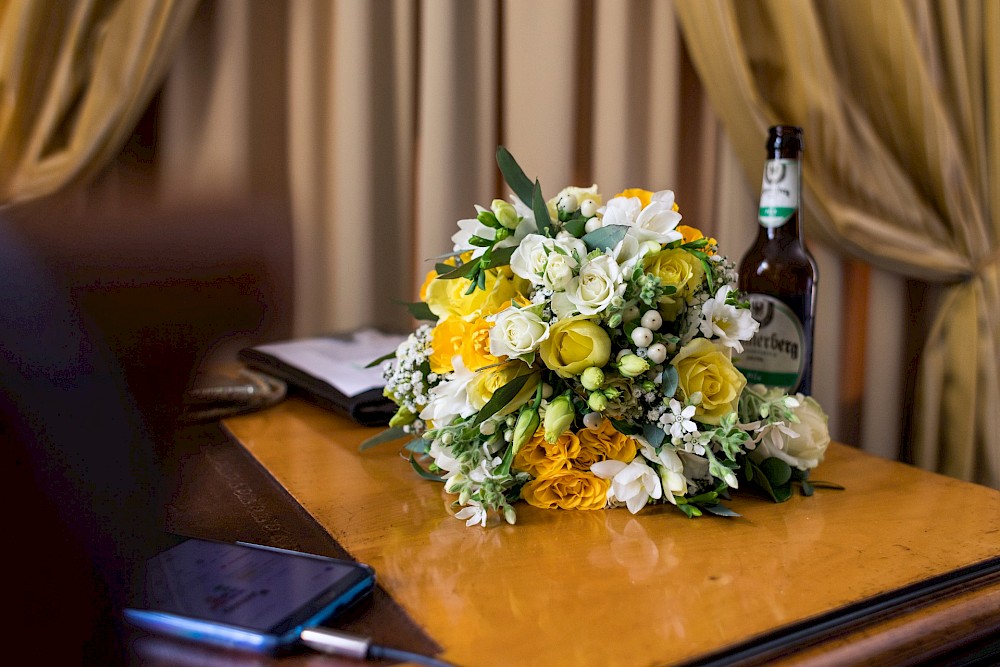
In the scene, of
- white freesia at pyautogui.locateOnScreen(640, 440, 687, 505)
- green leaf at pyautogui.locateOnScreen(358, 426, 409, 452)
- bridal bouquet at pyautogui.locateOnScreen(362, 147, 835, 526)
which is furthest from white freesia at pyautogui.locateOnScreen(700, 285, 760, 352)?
green leaf at pyautogui.locateOnScreen(358, 426, 409, 452)

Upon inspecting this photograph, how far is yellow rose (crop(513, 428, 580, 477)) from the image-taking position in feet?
1.96

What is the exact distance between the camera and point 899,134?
1.26 m

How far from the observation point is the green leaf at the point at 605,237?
58 cm

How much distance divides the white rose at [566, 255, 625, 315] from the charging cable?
0.93 feet

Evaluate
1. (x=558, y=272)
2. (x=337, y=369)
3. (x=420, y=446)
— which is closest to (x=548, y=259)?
(x=558, y=272)

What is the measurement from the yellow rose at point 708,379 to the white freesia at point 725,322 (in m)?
0.01

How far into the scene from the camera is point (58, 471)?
0.35 meters

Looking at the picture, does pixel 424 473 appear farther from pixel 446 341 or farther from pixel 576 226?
pixel 576 226

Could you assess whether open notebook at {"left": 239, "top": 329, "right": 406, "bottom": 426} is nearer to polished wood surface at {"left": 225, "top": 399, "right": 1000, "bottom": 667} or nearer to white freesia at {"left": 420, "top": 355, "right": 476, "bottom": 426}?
polished wood surface at {"left": 225, "top": 399, "right": 1000, "bottom": 667}

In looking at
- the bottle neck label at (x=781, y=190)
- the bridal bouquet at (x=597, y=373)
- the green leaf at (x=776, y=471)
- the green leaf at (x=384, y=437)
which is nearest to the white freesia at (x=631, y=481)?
the bridal bouquet at (x=597, y=373)

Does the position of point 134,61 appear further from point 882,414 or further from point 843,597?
point 882,414

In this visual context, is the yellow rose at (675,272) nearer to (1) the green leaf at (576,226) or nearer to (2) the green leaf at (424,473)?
(1) the green leaf at (576,226)

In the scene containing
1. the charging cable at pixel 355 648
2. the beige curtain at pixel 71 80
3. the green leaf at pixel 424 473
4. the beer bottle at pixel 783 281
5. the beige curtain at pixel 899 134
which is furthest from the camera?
the beige curtain at pixel 899 134

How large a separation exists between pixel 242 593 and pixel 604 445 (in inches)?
12.1
